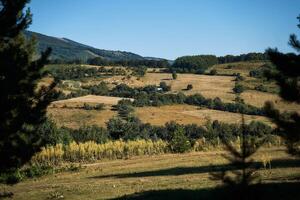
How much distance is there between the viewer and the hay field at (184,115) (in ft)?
362

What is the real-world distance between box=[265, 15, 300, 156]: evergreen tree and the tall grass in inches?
2477

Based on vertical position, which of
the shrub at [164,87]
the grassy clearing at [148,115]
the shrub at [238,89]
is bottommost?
the grassy clearing at [148,115]

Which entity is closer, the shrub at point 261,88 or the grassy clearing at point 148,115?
the grassy clearing at point 148,115

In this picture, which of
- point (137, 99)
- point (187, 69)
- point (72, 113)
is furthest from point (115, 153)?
point (187, 69)

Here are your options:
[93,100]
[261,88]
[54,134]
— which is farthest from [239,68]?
[54,134]

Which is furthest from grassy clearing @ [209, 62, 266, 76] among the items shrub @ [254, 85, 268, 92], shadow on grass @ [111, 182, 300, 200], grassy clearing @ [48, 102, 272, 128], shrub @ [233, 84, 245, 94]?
shadow on grass @ [111, 182, 300, 200]

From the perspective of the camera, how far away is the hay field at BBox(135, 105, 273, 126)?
362 feet

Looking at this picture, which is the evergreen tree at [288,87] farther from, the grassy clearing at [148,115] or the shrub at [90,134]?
the grassy clearing at [148,115]

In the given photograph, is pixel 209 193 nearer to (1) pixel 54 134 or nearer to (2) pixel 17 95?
(2) pixel 17 95

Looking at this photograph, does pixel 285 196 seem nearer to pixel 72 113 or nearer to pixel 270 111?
pixel 270 111

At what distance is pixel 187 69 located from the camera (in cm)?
19388

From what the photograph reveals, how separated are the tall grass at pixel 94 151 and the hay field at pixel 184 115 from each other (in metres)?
28.6

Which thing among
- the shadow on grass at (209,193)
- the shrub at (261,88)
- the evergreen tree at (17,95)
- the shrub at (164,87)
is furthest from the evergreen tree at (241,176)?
the shrub at (164,87)

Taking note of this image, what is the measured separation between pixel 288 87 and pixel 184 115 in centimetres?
9936
